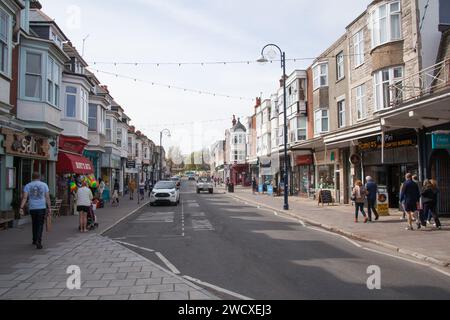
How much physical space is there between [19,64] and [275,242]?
38.1 ft

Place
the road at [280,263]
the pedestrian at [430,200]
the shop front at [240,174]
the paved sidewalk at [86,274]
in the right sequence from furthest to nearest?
the shop front at [240,174] → the pedestrian at [430,200] → the road at [280,263] → the paved sidewalk at [86,274]

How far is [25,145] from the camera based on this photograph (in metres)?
15.4

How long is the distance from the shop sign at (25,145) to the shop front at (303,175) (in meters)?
19.9

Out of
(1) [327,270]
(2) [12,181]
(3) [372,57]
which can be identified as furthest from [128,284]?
(3) [372,57]

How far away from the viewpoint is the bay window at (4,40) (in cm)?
1341

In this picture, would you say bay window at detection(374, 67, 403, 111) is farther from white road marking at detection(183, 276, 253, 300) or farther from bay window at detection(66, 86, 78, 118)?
bay window at detection(66, 86, 78, 118)

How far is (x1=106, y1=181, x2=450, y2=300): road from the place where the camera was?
6367 millimetres

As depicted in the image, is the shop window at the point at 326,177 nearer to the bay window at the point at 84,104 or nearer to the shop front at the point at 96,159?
the bay window at the point at 84,104

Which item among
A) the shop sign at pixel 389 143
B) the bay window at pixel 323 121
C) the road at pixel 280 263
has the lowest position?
the road at pixel 280 263

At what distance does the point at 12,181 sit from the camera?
14.5 metres

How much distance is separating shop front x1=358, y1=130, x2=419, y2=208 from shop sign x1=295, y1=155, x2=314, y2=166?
8.65m

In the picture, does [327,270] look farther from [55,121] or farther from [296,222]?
[55,121]

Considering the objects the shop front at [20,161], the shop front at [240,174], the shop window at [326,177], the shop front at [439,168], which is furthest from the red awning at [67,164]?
the shop front at [240,174]

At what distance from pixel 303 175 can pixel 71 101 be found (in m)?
19.9
